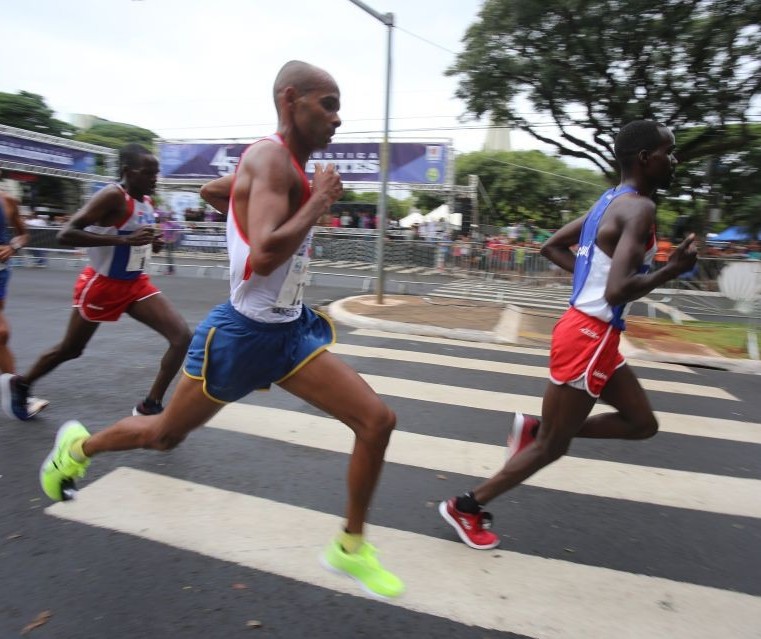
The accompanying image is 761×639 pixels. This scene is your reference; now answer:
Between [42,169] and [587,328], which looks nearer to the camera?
[587,328]

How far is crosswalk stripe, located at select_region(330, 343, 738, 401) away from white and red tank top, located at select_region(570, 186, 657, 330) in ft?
11.1

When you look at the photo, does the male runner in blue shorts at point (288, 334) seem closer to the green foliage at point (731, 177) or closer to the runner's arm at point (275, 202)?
the runner's arm at point (275, 202)

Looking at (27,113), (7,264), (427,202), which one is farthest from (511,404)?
(27,113)

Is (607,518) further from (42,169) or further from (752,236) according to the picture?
(42,169)

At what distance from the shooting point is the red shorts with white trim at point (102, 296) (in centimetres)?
373

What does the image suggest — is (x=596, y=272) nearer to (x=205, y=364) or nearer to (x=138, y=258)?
(x=205, y=364)

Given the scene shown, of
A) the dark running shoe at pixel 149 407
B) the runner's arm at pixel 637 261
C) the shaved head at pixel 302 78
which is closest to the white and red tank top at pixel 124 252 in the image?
the dark running shoe at pixel 149 407

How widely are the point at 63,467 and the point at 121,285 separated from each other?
1.51m

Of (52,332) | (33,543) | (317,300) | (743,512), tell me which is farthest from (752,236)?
(33,543)

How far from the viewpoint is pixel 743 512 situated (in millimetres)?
3076

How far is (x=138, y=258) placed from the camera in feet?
12.6

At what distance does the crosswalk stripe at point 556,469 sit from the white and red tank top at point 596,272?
1234 mm

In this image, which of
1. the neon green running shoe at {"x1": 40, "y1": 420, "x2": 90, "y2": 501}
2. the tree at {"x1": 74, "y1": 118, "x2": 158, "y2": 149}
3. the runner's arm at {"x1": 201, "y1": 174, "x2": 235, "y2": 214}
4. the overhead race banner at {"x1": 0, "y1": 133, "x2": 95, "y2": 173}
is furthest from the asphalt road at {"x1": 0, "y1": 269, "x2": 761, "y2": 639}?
the tree at {"x1": 74, "y1": 118, "x2": 158, "y2": 149}

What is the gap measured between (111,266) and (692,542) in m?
3.73
